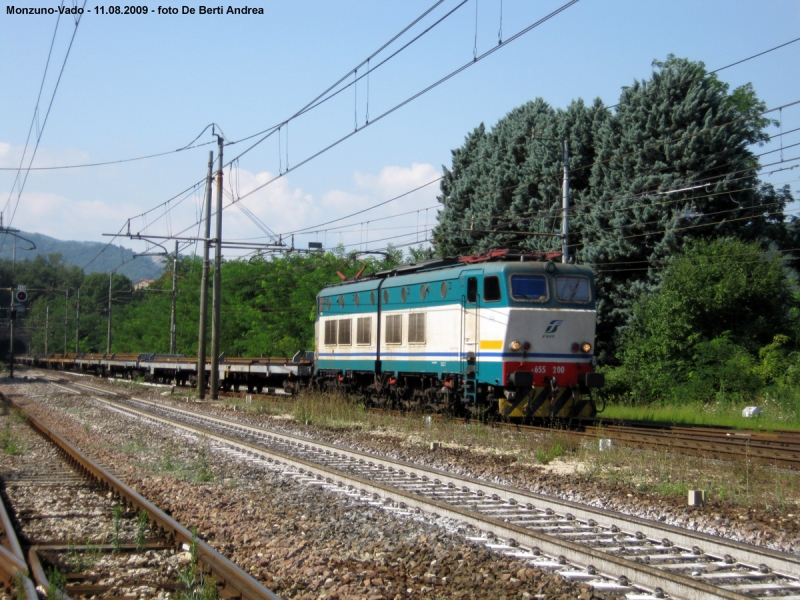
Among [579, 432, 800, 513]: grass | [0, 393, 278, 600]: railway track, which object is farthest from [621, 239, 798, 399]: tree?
[0, 393, 278, 600]: railway track

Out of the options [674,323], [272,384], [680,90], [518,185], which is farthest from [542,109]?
[272,384]

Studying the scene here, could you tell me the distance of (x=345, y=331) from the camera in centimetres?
2473

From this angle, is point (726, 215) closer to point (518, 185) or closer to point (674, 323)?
point (674, 323)

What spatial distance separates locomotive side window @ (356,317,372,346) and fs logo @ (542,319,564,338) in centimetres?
643

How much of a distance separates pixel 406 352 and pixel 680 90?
1822 cm

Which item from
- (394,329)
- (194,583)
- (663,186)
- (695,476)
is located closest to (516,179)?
(663,186)

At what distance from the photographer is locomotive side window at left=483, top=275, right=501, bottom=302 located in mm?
17594

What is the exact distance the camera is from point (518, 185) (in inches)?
1543

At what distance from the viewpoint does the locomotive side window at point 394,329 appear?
69.5 feet

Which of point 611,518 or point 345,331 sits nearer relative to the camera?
point 611,518

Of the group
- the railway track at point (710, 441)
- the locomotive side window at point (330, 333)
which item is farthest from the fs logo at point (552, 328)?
the locomotive side window at point (330, 333)

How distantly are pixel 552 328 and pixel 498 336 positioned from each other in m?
1.23

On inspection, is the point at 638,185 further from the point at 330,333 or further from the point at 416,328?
the point at 416,328

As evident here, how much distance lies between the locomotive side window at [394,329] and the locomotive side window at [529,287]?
4.36 meters
